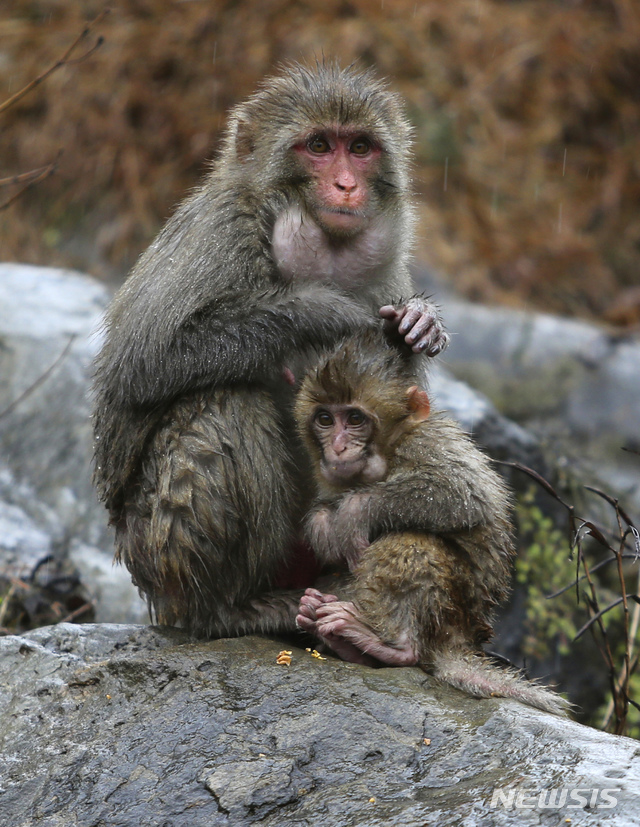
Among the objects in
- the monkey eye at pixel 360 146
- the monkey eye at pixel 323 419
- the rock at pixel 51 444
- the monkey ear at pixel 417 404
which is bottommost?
the rock at pixel 51 444

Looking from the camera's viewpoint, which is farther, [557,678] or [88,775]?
[557,678]

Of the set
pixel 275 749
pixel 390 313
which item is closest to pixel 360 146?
pixel 390 313

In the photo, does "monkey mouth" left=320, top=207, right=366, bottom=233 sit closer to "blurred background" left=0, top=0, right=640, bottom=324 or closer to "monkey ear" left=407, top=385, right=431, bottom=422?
"monkey ear" left=407, top=385, right=431, bottom=422

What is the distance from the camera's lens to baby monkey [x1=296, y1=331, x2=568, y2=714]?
3.68 meters

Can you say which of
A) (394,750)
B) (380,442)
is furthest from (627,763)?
(380,442)

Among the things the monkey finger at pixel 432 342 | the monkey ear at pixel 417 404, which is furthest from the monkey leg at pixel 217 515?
the monkey finger at pixel 432 342

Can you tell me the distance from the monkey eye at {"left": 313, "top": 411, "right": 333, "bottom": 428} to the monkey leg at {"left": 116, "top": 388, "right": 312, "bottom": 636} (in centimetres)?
16

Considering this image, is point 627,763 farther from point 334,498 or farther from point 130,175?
point 130,175

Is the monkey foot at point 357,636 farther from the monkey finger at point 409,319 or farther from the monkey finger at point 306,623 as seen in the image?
the monkey finger at point 409,319

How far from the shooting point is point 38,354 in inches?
268

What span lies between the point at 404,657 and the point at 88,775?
3.74 ft

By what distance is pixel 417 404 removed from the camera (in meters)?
4.06

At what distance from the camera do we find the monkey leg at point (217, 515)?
3.92 meters

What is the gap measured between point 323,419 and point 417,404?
371mm
